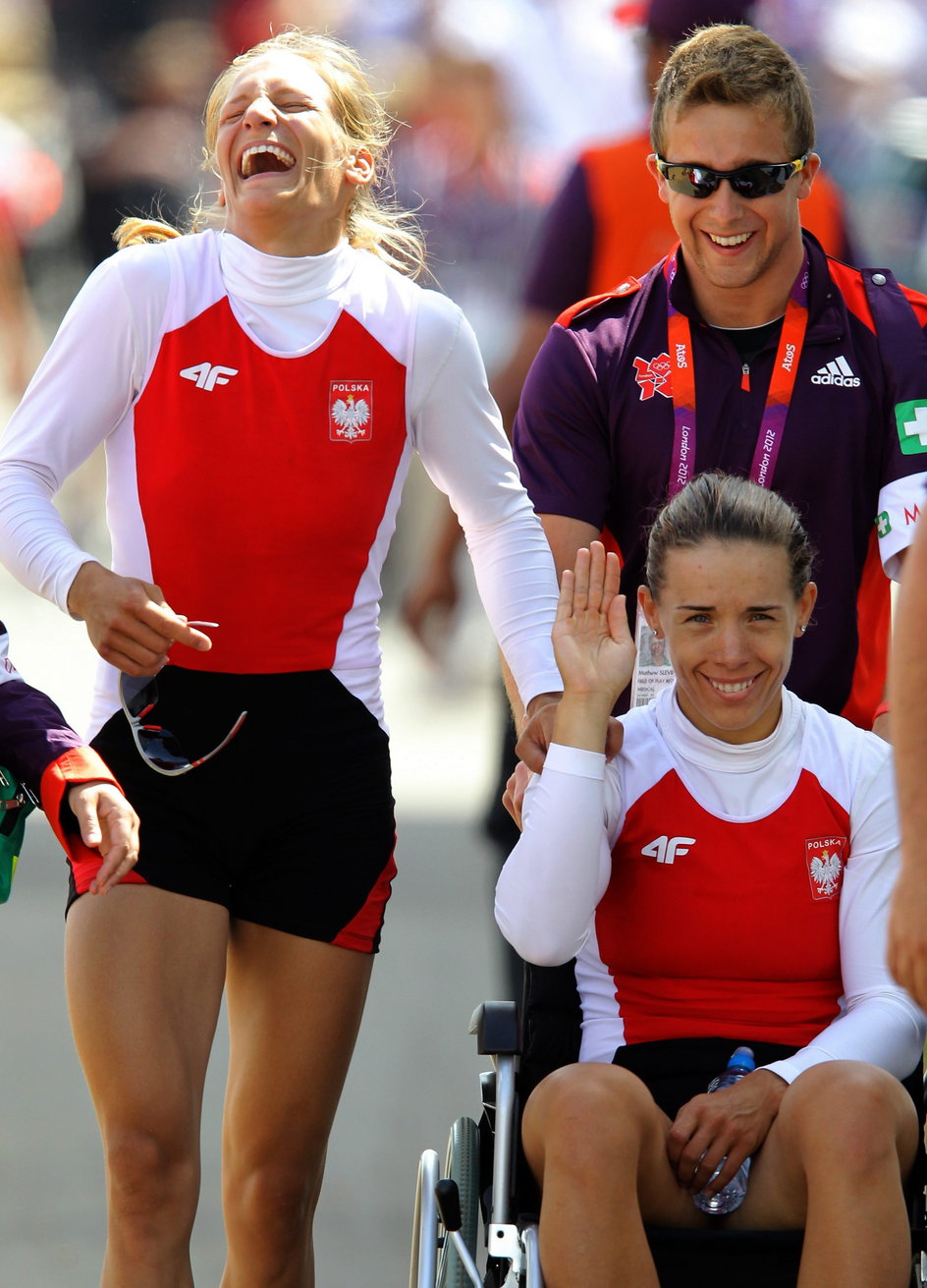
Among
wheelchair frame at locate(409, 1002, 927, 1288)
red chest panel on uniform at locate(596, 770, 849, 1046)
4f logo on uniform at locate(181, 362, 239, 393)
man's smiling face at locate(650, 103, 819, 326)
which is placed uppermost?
man's smiling face at locate(650, 103, 819, 326)

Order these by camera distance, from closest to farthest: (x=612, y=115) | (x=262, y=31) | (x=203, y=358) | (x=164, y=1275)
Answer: (x=164, y=1275) < (x=203, y=358) < (x=612, y=115) < (x=262, y=31)

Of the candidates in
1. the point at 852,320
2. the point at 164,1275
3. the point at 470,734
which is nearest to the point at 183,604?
the point at 164,1275

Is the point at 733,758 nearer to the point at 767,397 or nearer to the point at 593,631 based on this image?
the point at 593,631

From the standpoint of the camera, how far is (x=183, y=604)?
2.66 meters

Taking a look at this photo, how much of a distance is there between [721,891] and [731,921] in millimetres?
42

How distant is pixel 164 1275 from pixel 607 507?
1.37 m

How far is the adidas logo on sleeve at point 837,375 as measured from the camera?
2.88 m

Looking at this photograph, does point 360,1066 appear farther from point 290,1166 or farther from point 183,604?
Answer: point 183,604

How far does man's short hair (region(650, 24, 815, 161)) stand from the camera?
9.13 ft

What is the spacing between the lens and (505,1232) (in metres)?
2.29

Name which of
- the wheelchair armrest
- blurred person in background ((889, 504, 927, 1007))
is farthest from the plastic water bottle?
blurred person in background ((889, 504, 927, 1007))

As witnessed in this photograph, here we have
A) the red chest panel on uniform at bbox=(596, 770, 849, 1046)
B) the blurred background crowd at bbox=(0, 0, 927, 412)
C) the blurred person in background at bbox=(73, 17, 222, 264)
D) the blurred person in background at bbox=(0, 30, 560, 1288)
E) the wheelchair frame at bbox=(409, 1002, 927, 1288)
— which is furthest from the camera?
the blurred person in background at bbox=(73, 17, 222, 264)

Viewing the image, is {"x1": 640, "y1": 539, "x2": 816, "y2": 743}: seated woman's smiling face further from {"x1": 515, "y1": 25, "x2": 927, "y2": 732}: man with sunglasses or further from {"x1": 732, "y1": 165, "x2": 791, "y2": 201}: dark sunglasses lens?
{"x1": 732, "y1": 165, "x2": 791, "y2": 201}: dark sunglasses lens

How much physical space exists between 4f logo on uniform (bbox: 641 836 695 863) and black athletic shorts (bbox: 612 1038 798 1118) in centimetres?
25
